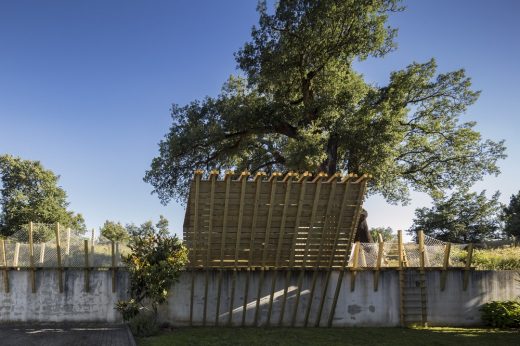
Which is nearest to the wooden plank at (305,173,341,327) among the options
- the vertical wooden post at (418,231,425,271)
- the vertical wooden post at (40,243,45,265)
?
the vertical wooden post at (418,231,425,271)

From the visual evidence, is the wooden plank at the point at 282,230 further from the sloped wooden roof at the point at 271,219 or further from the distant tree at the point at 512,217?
the distant tree at the point at 512,217

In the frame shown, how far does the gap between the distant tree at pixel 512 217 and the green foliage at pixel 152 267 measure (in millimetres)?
35431

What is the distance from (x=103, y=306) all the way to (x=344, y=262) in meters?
7.19

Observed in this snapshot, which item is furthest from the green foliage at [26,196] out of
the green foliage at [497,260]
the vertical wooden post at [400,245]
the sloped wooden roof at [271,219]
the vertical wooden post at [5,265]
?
the green foliage at [497,260]

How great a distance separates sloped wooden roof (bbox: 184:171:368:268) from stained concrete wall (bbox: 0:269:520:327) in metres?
0.71

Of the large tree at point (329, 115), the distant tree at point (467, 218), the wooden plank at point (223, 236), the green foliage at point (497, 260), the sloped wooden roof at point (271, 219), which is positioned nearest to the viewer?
the wooden plank at point (223, 236)

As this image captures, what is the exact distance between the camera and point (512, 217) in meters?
37.4

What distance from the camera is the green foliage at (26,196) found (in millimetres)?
34875

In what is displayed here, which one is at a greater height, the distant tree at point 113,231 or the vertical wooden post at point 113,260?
the vertical wooden post at point 113,260

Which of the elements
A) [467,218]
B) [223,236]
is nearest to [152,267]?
[223,236]

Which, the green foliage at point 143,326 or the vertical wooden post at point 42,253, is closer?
the green foliage at point 143,326

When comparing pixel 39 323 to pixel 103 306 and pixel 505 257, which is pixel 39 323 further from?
pixel 505 257

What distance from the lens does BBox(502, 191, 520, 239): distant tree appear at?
36531 mm

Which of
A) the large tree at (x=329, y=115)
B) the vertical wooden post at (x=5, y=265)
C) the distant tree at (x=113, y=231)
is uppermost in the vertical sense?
the large tree at (x=329, y=115)
